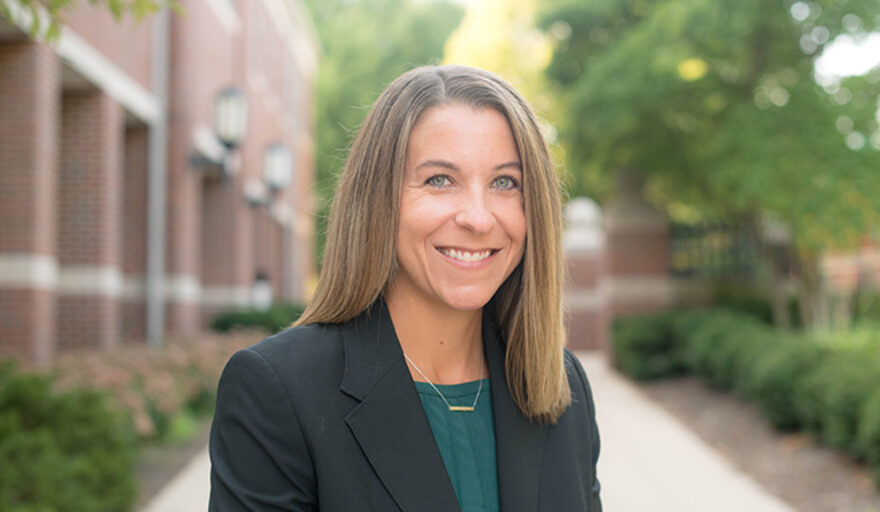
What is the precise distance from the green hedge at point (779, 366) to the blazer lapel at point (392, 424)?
559 cm

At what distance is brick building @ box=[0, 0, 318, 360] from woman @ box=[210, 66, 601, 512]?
2.44 m

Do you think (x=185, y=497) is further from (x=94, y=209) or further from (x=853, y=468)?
(x=853, y=468)

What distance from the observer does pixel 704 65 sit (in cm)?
1162

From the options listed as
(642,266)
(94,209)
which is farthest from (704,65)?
(94,209)

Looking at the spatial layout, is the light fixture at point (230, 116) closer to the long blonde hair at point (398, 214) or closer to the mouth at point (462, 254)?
the long blonde hair at point (398, 214)

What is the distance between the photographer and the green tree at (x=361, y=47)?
3491 cm

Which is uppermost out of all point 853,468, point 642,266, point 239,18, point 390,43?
point 390,43

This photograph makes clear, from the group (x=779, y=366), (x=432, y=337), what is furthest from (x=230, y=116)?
(x=432, y=337)

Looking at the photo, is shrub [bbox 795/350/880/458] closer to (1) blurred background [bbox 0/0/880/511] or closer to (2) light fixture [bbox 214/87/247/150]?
(1) blurred background [bbox 0/0/880/511]

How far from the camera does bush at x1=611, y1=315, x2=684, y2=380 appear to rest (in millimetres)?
13766

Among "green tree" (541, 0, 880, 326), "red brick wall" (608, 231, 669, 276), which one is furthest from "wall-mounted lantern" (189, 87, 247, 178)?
"red brick wall" (608, 231, 669, 276)

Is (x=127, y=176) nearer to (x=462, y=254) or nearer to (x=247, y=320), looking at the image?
(x=247, y=320)

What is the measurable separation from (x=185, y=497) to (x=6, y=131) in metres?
3.54

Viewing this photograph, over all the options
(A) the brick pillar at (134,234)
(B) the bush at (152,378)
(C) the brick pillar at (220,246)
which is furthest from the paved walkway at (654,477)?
(C) the brick pillar at (220,246)
